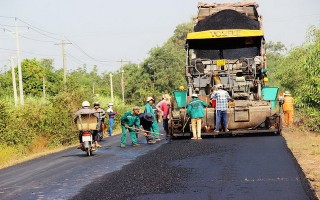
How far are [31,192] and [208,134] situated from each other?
933cm

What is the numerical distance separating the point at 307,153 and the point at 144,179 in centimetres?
542

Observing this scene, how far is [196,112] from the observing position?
18.0 metres

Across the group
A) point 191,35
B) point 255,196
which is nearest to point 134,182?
point 255,196

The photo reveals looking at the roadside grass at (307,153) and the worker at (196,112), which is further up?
the worker at (196,112)

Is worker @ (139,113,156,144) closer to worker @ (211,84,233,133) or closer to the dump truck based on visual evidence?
the dump truck

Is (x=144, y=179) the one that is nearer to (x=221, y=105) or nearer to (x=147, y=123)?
(x=221, y=105)

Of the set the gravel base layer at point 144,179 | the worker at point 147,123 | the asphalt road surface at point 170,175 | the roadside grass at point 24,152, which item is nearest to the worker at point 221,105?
the asphalt road surface at point 170,175

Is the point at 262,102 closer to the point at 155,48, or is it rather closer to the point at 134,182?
the point at 134,182

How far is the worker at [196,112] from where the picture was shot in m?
18.0

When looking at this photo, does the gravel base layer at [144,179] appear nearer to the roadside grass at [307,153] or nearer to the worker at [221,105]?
the roadside grass at [307,153]

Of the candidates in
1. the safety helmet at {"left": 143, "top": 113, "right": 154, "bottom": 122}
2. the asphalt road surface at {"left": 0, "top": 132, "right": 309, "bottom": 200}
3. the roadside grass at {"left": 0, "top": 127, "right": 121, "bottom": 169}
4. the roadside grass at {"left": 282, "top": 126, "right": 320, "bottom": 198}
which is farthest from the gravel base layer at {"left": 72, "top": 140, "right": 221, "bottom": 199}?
the roadside grass at {"left": 0, "top": 127, "right": 121, "bottom": 169}

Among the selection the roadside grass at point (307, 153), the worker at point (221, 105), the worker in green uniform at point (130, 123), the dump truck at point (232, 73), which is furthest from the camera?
the worker in green uniform at point (130, 123)

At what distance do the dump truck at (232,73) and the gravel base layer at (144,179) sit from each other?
4.06m

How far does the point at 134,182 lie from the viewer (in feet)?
33.4
